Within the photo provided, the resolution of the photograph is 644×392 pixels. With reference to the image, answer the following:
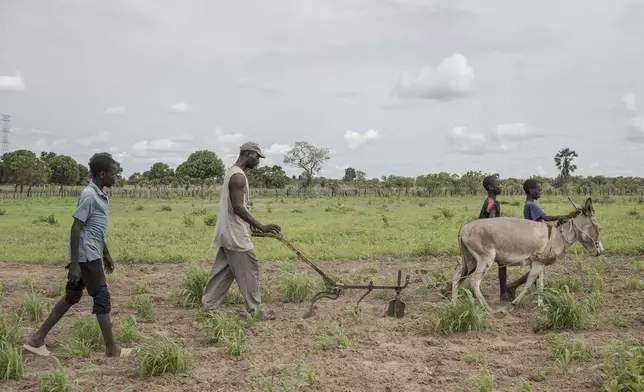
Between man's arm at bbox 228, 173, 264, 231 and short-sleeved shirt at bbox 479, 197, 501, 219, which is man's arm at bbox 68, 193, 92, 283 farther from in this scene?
short-sleeved shirt at bbox 479, 197, 501, 219

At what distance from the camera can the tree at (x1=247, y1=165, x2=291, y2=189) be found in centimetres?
7738

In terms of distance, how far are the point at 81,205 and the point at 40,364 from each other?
170 cm

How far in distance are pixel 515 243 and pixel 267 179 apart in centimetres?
7077

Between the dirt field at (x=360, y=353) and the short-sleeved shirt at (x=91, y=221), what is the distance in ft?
3.71

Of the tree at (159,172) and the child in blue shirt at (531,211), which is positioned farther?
the tree at (159,172)

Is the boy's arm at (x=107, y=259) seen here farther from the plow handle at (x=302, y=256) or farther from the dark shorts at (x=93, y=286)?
the plow handle at (x=302, y=256)

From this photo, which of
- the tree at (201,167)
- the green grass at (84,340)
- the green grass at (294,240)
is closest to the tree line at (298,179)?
the tree at (201,167)

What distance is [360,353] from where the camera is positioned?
5828mm

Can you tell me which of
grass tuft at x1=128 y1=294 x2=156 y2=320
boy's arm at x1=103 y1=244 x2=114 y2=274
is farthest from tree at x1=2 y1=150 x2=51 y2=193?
boy's arm at x1=103 y1=244 x2=114 y2=274

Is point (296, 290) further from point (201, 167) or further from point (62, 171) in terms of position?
point (62, 171)

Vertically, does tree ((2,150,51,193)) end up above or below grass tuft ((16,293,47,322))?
above

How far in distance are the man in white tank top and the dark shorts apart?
69.3 inches

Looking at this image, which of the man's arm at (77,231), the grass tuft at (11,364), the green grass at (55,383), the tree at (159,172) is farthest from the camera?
the tree at (159,172)

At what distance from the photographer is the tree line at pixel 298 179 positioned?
54.7 meters
